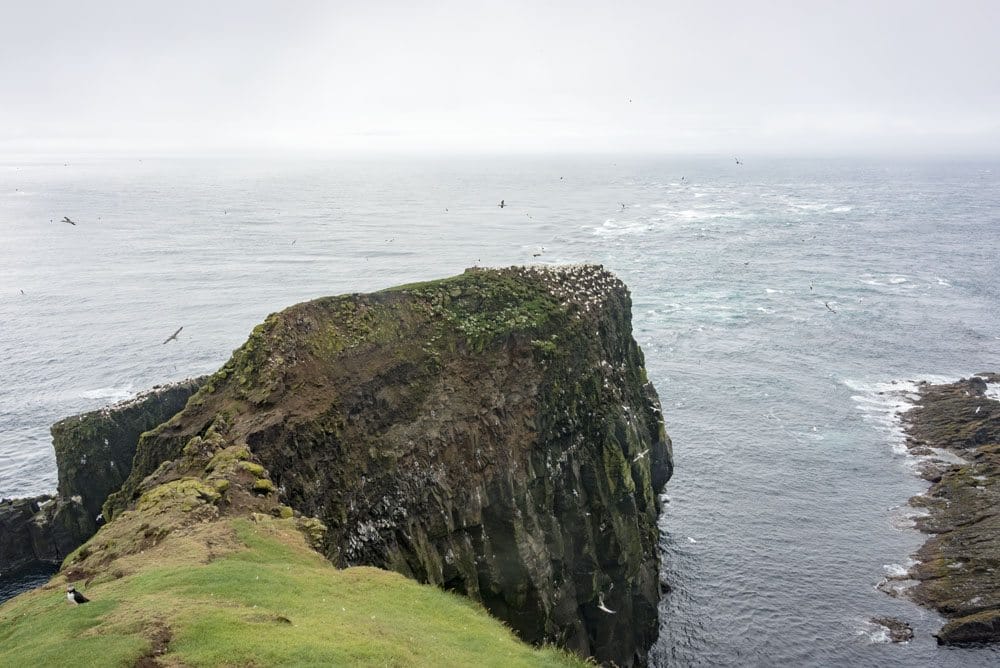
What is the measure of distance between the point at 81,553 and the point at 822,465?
57.9 m

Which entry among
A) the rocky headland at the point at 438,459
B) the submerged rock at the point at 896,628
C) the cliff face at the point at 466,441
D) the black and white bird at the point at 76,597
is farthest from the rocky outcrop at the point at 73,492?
the submerged rock at the point at 896,628

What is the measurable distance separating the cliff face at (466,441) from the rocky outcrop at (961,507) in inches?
751

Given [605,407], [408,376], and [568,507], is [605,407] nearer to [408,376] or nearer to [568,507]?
[568,507]

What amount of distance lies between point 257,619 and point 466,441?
18361 mm

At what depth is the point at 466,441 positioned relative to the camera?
36.9 meters

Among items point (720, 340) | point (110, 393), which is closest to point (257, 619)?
point (110, 393)

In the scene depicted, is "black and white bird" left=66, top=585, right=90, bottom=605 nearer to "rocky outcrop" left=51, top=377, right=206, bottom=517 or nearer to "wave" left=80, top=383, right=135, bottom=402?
"rocky outcrop" left=51, top=377, right=206, bottom=517

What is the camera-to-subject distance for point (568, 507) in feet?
129

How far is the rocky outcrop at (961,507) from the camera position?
44844 millimetres

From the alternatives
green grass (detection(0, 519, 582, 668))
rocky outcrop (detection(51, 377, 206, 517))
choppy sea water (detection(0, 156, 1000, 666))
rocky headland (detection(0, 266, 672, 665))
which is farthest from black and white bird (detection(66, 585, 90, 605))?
choppy sea water (detection(0, 156, 1000, 666))

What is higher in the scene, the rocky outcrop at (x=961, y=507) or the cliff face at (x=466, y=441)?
the cliff face at (x=466, y=441)

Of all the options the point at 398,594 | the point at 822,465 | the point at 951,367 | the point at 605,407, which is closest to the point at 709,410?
the point at 822,465

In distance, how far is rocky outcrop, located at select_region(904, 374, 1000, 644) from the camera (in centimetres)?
4484

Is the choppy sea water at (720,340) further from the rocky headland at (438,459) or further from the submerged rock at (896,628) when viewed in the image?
the rocky headland at (438,459)
